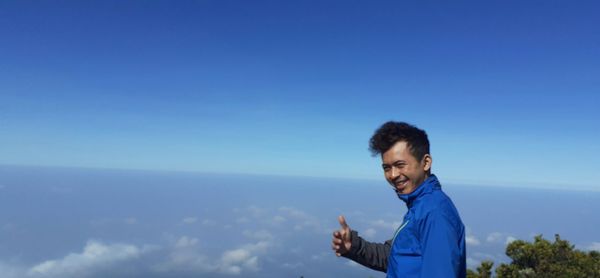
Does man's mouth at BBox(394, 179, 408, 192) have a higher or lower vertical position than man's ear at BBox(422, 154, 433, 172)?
lower

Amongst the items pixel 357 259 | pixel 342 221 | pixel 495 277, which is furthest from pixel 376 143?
pixel 495 277

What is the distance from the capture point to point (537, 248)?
22.6m

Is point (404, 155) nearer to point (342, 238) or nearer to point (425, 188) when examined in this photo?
point (425, 188)

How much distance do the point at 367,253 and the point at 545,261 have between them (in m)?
23.8

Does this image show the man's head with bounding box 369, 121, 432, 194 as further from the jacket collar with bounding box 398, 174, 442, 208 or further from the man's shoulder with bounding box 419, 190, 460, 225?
the man's shoulder with bounding box 419, 190, 460, 225

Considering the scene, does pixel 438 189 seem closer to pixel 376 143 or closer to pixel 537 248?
pixel 376 143

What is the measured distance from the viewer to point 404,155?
3217 millimetres

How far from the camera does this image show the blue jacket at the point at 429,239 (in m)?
2.61

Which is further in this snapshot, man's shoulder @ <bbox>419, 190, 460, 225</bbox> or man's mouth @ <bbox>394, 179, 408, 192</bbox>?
man's mouth @ <bbox>394, 179, 408, 192</bbox>

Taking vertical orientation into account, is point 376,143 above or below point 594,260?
above

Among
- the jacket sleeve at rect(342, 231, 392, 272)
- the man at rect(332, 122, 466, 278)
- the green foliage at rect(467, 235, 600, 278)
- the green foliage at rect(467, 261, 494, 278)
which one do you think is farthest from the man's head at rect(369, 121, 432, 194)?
the green foliage at rect(467, 261, 494, 278)

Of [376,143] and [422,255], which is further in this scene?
[376,143]

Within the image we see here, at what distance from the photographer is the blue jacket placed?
8.57 ft

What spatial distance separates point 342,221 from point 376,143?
1.18m
